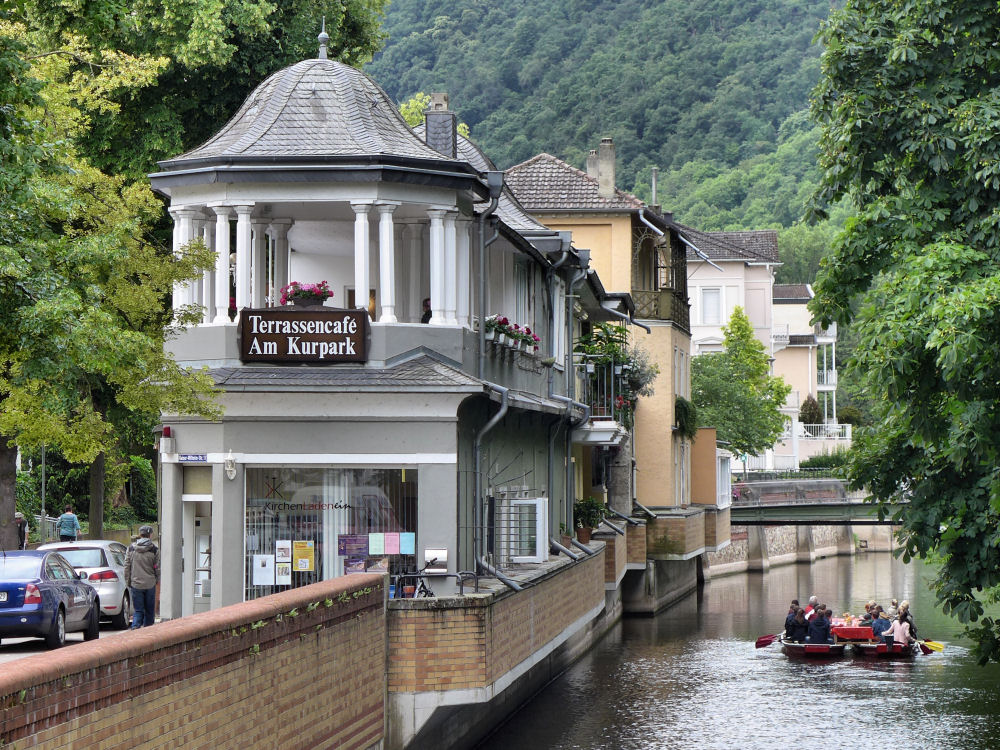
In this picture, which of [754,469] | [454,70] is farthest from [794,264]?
[754,469]

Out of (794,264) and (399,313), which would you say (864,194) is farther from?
(794,264)

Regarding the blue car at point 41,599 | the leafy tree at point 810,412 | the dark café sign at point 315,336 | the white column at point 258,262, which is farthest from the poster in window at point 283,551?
the leafy tree at point 810,412

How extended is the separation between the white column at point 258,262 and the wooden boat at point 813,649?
823 inches

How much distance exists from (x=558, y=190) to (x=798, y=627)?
14.7 metres

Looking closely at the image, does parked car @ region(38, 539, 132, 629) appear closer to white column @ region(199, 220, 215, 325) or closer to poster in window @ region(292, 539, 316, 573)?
white column @ region(199, 220, 215, 325)

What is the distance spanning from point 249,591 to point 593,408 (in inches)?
691

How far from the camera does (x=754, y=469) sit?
92.4 m

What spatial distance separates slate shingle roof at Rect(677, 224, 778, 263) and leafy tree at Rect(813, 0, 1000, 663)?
61.8 m

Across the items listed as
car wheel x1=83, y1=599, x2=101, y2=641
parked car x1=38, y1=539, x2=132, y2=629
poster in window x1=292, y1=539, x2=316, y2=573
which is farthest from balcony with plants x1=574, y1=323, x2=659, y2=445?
poster in window x1=292, y1=539, x2=316, y2=573

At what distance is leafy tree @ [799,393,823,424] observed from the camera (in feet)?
341

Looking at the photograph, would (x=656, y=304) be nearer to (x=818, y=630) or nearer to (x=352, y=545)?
(x=818, y=630)

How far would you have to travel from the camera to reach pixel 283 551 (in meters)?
19.7

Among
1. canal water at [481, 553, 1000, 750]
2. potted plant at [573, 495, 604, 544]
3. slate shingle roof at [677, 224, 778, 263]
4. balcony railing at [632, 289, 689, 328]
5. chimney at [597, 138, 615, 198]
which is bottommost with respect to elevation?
canal water at [481, 553, 1000, 750]

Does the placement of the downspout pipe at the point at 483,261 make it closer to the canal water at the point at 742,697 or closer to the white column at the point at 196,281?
the white column at the point at 196,281
